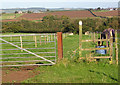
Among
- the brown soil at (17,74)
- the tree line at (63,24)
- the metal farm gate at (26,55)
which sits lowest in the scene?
the brown soil at (17,74)

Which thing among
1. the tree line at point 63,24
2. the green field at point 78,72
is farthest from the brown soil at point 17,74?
the tree line at point 63,24

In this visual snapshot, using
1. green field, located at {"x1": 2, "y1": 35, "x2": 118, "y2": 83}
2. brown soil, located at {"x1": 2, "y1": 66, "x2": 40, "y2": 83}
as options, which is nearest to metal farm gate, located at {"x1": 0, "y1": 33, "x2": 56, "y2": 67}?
brown soil, located at {"x1": 2, "y1": 66, "x2": 40, "y2": 83}

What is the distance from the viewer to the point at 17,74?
328 inches

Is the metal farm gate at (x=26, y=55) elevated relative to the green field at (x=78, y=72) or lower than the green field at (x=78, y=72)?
elevated

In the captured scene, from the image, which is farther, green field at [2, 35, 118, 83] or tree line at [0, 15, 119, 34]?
tree line at [0, 15, 119, 34]

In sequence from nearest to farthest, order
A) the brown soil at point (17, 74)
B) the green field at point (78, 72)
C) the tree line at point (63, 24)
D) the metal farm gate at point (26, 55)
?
the green field at point (78, 72), the brown soil at point (17, 74), the metal farm gate at point (26, 55), the tree line at point (63, 24)

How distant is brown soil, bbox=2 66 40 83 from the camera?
7523mm

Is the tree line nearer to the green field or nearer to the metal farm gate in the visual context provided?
the metal farm gate

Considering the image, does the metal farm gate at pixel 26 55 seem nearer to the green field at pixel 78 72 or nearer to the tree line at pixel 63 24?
the green field at pixel 78 72

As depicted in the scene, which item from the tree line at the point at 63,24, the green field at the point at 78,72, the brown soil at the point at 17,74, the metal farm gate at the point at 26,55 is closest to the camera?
the green field at the point at 78,72

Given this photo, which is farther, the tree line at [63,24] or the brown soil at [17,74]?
the tree line at [63,24]

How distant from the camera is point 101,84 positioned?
633 centimetres

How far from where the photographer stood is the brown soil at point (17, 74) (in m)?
7.52

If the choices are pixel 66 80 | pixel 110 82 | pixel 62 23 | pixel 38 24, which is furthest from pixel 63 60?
pixel 62 23
